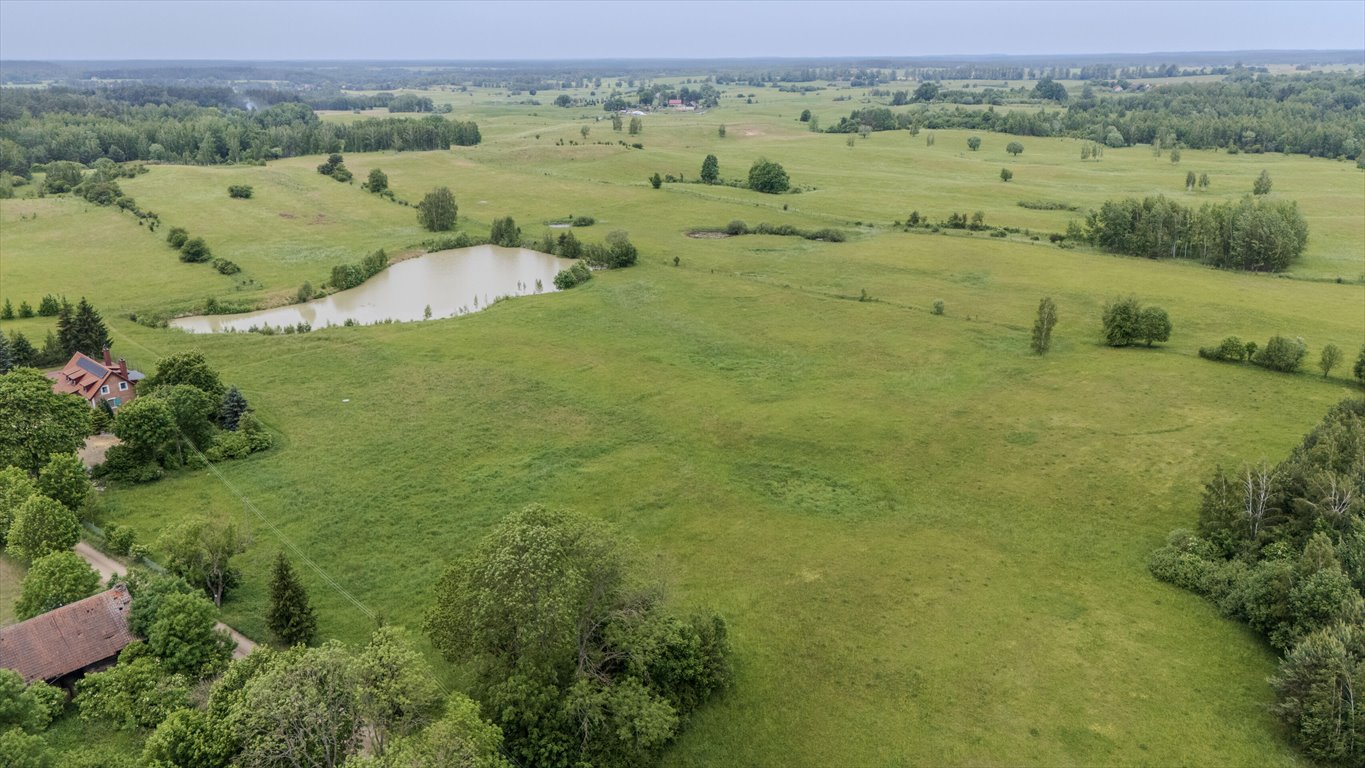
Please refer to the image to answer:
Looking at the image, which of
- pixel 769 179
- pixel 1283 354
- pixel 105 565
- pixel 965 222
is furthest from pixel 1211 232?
pixel 105 565

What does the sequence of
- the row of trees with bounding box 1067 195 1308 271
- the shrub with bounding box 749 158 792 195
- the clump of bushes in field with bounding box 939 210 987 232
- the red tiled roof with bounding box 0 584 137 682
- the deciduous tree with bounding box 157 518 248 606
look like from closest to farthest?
the red tiled roof with bounding box 0 584 137 682 → the deciduous tree with bounding box 157 518 248 606 → the row of trees with bounding box 1067 195 1308 271 → the clump of bushes in field with bounding box 939 210 987 232 → the shrub with bounding box 749 158 792 195

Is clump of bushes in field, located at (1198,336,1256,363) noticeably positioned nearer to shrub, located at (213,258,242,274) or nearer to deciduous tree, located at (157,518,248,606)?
deciduous tree, located at (157,518,248,606)

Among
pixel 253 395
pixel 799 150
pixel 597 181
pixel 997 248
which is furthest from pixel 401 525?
pixel 799 150

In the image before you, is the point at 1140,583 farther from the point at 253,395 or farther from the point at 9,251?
the point at 9,251

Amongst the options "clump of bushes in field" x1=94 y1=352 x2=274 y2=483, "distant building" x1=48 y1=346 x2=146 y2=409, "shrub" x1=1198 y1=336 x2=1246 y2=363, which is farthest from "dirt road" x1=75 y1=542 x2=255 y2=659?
"shrub" x1=1198 y1=336 x2=1246 y2=363

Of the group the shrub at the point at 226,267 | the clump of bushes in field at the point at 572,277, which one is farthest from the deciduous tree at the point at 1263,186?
the shrub at the point at 226,267
